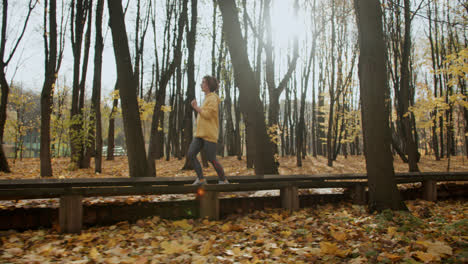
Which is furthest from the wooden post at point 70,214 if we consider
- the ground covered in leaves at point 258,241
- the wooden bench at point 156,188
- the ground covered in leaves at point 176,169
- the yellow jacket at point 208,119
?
the ground covered in leaves at point 176,169

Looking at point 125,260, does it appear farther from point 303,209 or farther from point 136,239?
point 303,209

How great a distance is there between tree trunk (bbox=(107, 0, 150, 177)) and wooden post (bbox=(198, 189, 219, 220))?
2.32 meters

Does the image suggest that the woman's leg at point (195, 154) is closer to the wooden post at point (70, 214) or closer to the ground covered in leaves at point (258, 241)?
the ground covered in leaves at point (258, 241)

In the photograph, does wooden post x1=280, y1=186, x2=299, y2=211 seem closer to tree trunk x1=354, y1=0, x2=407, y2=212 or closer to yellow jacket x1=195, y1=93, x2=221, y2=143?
tree trunk x1=354, y1=0, x2=407, y2=212

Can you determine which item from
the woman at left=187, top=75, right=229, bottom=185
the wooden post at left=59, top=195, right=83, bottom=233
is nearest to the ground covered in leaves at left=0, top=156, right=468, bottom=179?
the woman at left=187, top=75, right=229, bottom=185

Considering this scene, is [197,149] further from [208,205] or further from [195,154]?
[208,205]

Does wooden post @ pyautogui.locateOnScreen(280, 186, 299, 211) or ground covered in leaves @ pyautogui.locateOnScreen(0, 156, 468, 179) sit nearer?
wooden post @ pyautogui.locateOnScreen(280, 186, 299, 211)

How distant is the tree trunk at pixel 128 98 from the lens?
6082 mm

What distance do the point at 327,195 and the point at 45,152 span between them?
8513 mm

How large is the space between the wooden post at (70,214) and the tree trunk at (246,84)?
425 centimetres

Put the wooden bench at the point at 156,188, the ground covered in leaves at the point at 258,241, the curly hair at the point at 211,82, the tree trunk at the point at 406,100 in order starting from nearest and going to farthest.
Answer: the ground covered in leaves at the point at 258,241, the wooden bench at the point at 156,188, the curly hair at the point at 211,82, the tree trunk at the point at 406,100

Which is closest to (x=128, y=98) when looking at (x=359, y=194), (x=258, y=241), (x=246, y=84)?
(x=246, y=84)

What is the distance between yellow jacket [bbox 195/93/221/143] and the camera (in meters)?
4.23

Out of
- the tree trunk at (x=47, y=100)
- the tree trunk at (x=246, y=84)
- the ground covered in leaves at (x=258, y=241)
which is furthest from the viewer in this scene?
the tree trunk at (x=47, y=100)
